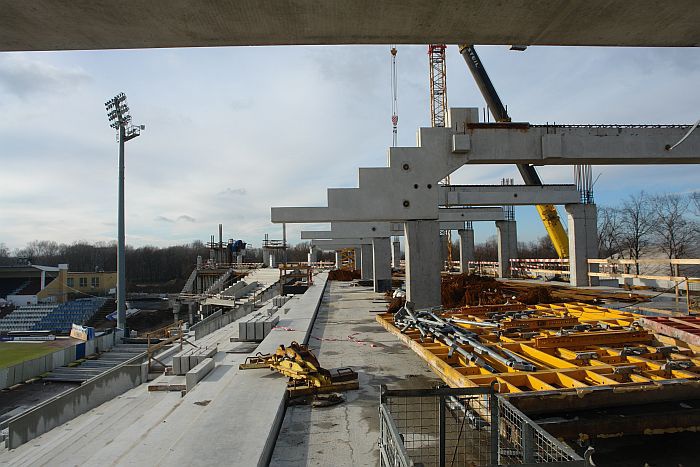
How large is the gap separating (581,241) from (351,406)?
56.8 feet

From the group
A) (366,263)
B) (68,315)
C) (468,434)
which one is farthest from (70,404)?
(68,315)

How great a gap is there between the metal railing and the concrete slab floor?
0.47 meters

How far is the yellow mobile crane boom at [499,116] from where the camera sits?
84.7ft

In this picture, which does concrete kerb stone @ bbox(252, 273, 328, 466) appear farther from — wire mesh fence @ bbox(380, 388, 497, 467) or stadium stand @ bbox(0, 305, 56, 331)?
stadium stand @ bbox(0, 305, 56, 331)

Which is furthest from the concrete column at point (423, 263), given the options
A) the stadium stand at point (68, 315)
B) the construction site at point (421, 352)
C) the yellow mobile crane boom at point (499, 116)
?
the stadium stand at point (68, 315)

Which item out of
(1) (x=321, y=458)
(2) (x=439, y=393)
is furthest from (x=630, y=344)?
(1) (x=321, y=458)

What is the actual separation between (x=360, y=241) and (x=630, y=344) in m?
23.7

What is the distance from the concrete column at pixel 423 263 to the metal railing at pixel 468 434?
6.01 meters

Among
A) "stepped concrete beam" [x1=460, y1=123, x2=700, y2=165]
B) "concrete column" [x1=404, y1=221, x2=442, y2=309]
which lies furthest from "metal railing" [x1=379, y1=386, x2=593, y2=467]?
"stepped concrete beam" [x1=460, y1=123, x2=700, y2=165]

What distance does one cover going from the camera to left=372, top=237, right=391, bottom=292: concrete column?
21953mm

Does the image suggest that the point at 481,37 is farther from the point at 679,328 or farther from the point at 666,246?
the point at 666,246

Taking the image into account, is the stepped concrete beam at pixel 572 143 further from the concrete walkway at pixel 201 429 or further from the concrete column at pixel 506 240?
the concrete column at pixel 506 240

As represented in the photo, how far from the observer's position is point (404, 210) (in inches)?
406

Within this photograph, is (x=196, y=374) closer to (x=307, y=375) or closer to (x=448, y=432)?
(x=307, y=375)
